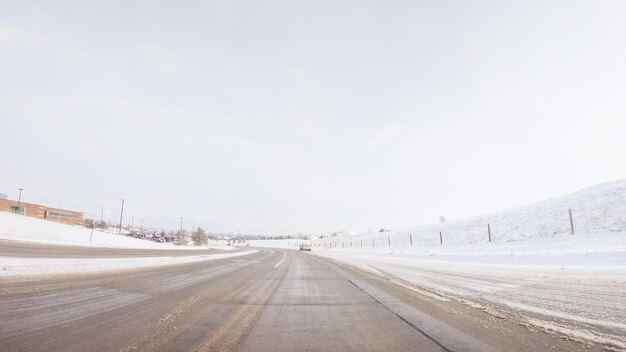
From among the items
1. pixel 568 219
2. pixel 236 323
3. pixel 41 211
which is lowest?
pixel 236 323

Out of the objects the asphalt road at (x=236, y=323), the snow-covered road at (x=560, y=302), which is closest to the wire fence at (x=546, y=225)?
the snow-covered road at (x=560, y=302)

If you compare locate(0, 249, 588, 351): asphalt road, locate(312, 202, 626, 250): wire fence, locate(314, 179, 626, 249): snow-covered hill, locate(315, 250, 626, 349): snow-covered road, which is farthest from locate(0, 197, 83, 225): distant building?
locate(315, 250, 626, 349): snow-covered road

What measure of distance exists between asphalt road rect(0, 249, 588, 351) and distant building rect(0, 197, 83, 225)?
106961 mm

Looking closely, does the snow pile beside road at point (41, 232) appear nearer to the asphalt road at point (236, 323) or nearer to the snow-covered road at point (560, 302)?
the asphalt road at point (236, 323)

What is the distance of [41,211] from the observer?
106125 mm

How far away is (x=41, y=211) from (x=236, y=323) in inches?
5007

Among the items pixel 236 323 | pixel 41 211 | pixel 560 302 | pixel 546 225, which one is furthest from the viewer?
pixel 41 211

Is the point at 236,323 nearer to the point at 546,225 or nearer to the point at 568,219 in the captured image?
the point at 568,219

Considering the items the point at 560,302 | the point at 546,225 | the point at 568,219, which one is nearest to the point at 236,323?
the point at 560,302

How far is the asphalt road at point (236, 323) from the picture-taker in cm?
370

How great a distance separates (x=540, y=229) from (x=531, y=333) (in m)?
28.8

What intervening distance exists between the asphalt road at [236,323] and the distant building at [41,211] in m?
107

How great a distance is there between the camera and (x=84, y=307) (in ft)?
17.6

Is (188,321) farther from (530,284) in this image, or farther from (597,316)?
(530,284)
